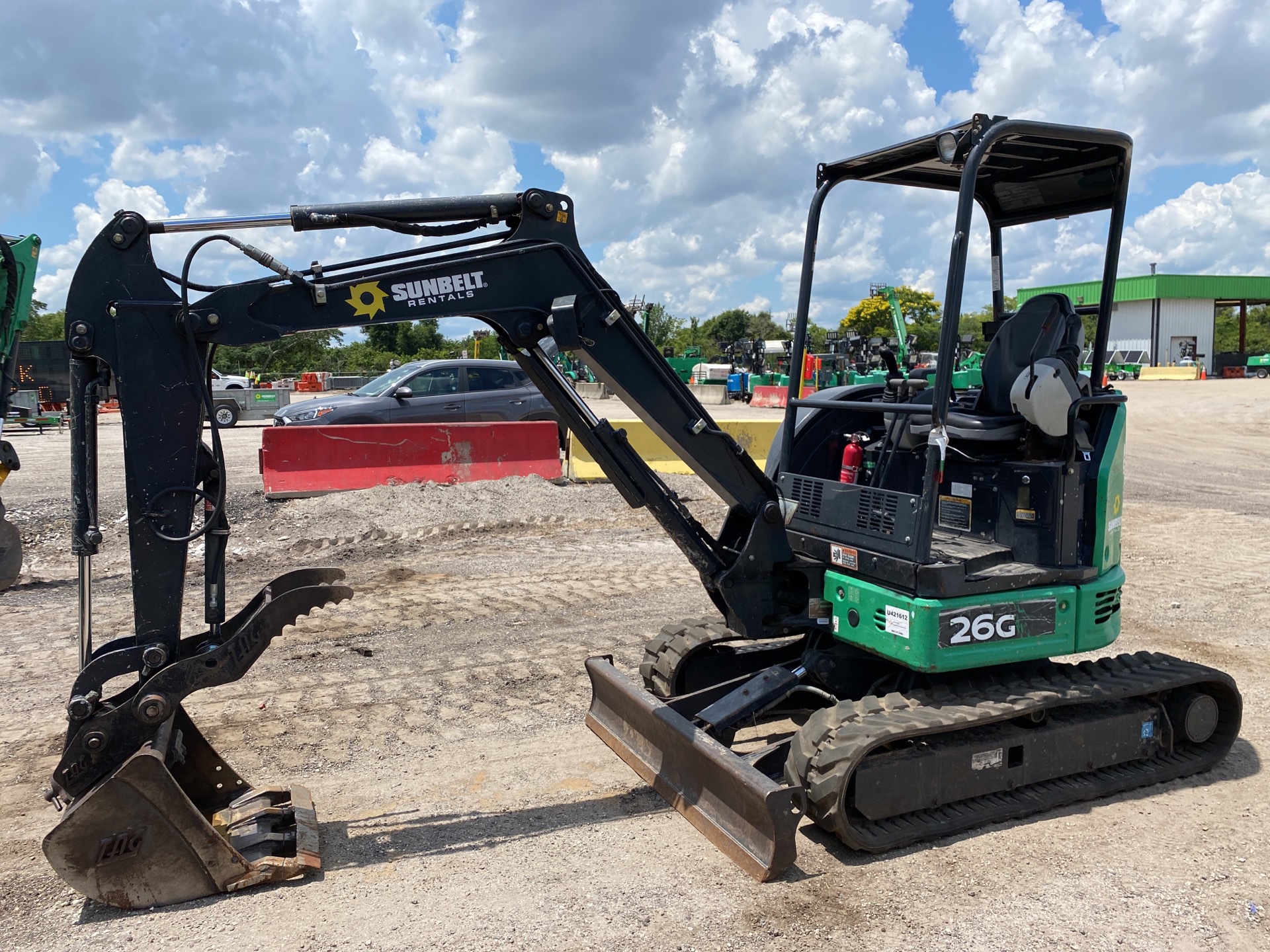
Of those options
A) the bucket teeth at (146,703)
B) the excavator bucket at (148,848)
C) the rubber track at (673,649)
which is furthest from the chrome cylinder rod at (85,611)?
the rubber track at (673,649)

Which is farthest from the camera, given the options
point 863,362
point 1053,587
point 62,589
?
point 863,362

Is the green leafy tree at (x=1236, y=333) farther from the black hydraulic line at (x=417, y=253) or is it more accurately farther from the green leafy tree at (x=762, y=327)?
the black hydraulic line at (x=417, y=253)

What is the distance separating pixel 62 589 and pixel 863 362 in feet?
73.6

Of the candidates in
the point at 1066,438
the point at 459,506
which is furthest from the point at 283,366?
the point at 1066,438

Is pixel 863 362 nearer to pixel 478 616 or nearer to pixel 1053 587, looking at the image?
pixel 478 616

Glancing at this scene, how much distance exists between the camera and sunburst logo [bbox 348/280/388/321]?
402 cm

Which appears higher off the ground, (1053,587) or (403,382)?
(403,382)

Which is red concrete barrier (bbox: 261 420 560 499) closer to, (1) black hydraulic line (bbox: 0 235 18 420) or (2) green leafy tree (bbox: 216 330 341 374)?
(1) black hydraulic line (bbox: 0 235 18 420)

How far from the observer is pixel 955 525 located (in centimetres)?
514

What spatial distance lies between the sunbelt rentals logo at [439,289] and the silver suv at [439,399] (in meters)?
10.0

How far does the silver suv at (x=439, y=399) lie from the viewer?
14234mm

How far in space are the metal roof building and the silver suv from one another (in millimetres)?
51272

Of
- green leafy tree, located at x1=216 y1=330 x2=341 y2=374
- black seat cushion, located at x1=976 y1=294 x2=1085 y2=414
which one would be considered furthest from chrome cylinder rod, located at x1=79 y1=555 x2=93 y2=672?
green leafy tree, located at x1=216 y1=330 x2=341 y2=374

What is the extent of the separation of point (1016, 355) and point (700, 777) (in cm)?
249
